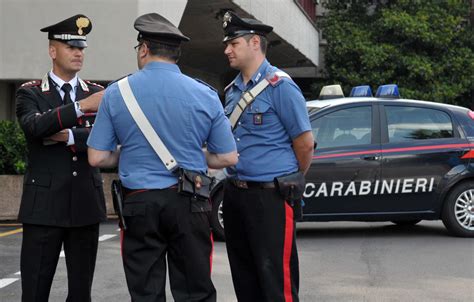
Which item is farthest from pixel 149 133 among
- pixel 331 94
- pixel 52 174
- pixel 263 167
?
pixel 331 94

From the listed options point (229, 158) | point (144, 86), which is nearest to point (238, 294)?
point (229, 158)

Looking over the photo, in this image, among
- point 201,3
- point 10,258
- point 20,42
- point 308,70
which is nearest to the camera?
point 10,258

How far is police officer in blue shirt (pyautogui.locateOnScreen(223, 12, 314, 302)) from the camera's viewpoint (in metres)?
4.46

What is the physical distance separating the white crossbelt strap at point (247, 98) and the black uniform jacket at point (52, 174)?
2.68 ft

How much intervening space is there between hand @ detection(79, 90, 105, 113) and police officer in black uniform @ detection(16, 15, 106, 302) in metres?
0.08

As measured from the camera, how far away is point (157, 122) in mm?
3717

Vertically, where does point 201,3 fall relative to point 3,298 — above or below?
above

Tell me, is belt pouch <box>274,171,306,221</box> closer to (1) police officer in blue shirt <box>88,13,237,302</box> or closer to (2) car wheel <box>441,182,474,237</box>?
(1) police officer in blue shirt <box>88,13,237,302</box>

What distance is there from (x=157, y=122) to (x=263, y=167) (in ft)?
3.22

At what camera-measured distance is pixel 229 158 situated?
12.9 ft

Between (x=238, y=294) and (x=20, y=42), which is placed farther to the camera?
(x=20, y=42)

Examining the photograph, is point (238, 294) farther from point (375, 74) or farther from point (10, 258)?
point (375, 74)

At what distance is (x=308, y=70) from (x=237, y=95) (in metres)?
25.0

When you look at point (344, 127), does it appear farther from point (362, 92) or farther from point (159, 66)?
point (159, 66)
